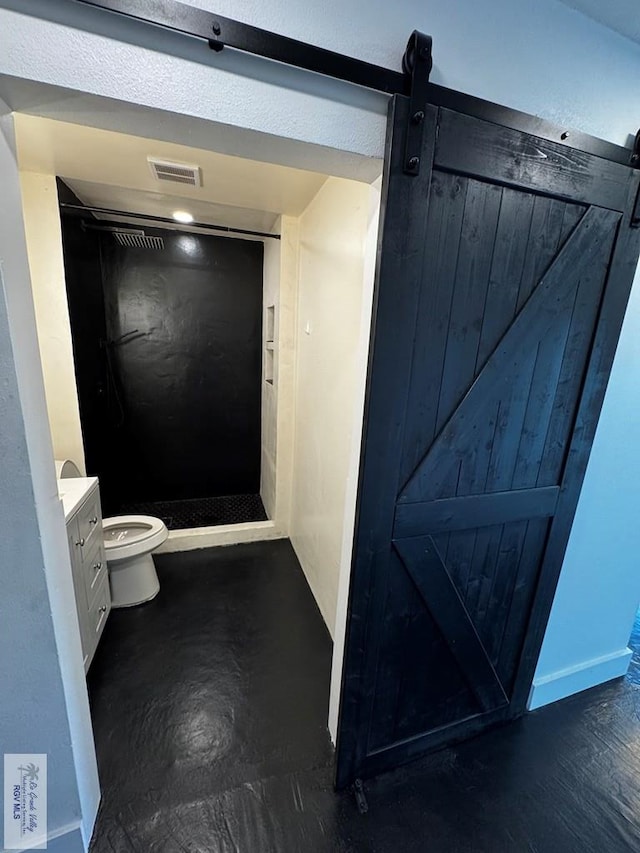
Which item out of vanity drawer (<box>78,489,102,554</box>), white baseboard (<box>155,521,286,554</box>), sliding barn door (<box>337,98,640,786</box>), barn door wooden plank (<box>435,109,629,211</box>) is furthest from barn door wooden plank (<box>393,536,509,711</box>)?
white baseboard (<box>155,521,286,554</box>)

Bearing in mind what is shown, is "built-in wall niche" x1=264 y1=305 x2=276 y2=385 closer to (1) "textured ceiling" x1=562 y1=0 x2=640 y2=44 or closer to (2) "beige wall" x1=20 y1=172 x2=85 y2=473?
(2) "beige wall" x1=20 y1=172 x2=85 y2=473

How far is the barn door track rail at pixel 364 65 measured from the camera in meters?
0.72

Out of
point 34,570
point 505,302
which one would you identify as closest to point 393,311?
point 505,302

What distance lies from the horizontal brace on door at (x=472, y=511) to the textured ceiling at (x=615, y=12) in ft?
4.84

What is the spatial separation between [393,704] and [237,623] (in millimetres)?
1061

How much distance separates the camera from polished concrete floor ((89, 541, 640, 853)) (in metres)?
1.19

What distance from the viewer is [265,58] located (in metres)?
0.80

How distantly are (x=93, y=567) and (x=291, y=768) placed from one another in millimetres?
1300

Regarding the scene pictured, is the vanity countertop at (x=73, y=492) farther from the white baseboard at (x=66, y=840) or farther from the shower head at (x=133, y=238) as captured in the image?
the shower head at (x=133, y=238)

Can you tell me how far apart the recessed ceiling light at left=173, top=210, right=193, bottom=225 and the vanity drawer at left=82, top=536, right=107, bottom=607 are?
86.5 inches

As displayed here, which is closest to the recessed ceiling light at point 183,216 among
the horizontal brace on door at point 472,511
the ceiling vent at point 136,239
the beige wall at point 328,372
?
the ceiling vent at point 136,239

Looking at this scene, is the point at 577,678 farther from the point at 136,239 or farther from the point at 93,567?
the point at 136,239

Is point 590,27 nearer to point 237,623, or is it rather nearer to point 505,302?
point 505,302

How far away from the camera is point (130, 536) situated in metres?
2.23
